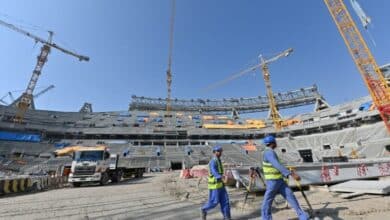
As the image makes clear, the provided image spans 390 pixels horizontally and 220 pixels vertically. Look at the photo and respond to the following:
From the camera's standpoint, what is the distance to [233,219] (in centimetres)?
571

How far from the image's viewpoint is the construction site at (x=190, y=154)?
7.59 meters

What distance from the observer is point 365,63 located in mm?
37875

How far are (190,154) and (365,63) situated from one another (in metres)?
37.4

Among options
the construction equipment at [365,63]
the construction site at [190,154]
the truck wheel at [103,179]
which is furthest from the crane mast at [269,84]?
the truck wheel at [103,179]

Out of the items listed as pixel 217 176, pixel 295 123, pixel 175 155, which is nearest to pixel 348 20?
pixel 295 123

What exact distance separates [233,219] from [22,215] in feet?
22.4

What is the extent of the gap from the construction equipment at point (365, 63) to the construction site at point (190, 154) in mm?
149

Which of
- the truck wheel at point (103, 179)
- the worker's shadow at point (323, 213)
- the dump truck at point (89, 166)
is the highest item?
the dump truck at point (89, 166)

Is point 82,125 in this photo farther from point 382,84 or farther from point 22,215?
point 382,84

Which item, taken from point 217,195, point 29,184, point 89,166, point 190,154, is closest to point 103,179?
point 89,166

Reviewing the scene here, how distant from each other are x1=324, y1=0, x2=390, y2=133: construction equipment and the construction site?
15 cm

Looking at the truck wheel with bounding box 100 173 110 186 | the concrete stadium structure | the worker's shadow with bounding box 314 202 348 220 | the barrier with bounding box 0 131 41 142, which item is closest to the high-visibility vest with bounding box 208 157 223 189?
the worker's shadow with bounding box 314 202 348 220

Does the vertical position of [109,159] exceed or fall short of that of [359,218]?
it exceeds it

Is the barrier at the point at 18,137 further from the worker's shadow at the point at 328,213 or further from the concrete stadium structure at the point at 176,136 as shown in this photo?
the worker's shadow at the point at 328,213
